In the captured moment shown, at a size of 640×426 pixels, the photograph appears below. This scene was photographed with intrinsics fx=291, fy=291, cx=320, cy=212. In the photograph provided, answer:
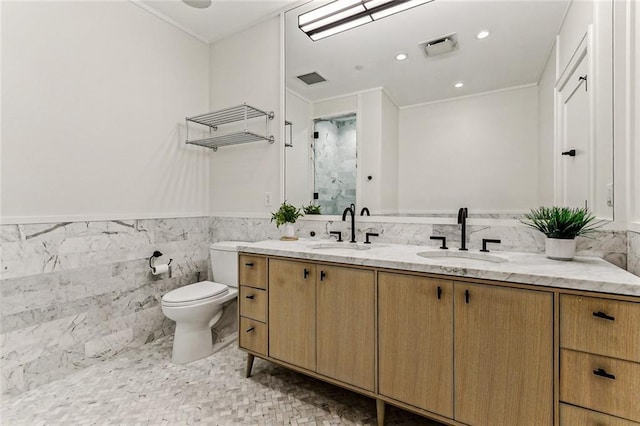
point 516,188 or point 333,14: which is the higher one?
point 333,14

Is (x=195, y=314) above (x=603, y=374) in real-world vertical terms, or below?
below

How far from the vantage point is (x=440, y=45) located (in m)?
1.75

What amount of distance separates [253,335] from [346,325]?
0.67 m

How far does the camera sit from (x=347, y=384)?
57.1 inches

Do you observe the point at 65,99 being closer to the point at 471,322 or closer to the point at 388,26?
the point at 388,26

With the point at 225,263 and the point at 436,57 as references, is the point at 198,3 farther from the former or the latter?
the point at 225,263

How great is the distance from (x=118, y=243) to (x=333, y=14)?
2222mm

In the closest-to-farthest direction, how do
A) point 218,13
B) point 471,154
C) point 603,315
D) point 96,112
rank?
point 603,315
point 471,154
point 96,112
point 218,13

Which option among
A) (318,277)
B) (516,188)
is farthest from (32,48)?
(516,188)

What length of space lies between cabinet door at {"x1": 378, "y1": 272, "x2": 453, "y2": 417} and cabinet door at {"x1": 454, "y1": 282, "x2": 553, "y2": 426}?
0.04 meters

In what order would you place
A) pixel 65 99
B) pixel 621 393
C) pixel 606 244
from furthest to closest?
pixel 65 99
pixel 606 244
pixel 621 393

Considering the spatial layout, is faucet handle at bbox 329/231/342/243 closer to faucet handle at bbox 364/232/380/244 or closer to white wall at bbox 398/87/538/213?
faucet handle at bbox 364/232/380/244

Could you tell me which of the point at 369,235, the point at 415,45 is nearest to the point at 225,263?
the point at 369,235

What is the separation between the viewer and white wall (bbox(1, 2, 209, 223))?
65.6 inches
